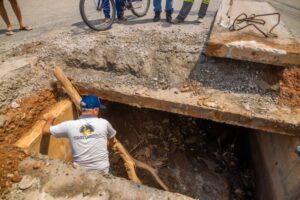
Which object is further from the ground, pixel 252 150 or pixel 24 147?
pixel 24 147

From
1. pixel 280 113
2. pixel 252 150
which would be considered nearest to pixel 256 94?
pixel 280 113

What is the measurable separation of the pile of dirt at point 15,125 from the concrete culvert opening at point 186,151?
57 centimetres

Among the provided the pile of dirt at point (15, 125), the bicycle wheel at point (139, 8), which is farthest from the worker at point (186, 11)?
the pile of dirt at point (15, 125)

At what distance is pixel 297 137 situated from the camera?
3689 millimetres

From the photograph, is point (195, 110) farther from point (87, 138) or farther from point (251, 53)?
point (87, 138)

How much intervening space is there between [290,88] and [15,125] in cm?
432

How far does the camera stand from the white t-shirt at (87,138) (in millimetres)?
3133

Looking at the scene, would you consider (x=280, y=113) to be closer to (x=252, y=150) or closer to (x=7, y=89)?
(x=252, y=150)

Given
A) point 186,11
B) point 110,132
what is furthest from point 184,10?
point 110,132

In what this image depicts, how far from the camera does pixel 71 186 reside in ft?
9.46

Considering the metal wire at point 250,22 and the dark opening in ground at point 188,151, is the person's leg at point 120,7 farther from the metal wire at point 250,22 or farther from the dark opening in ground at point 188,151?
the metal wire at point 250,22

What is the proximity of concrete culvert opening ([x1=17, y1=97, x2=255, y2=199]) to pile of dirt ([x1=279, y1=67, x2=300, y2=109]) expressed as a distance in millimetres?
1953

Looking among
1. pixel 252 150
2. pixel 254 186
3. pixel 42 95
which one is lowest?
pixel 254 186

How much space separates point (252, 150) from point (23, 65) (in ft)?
15.8
